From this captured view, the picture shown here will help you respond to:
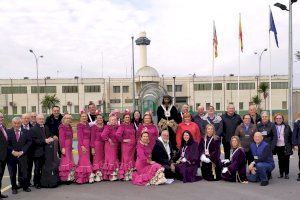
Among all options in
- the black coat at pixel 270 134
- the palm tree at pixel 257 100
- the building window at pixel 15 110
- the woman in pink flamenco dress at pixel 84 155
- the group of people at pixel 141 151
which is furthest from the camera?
the building window at pixel 15 110

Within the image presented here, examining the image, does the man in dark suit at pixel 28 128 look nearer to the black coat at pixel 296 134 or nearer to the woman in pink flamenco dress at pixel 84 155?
the woman in pink flamenco dress at pixel 84 155

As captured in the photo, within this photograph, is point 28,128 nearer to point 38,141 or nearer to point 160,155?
point 38,141

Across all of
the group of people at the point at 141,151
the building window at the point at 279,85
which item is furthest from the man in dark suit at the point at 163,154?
the building window at the point at 279,85

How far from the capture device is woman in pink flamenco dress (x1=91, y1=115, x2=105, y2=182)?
10.2m

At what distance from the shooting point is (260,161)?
32.5 feet

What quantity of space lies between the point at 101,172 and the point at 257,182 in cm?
401

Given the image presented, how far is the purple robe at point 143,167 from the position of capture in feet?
31.9

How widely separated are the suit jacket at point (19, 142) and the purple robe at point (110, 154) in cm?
193

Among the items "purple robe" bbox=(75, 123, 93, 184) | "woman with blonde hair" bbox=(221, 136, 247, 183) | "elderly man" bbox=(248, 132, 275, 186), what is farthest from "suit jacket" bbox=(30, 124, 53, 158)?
"elderly man" bbox=(248, 132, 275, 186)

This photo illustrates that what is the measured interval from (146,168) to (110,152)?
1.08 meters

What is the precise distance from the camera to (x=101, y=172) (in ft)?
33.7

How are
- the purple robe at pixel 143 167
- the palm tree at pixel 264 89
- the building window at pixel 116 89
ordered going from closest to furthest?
the purple robe at pixel 143 167
the palm tree at pixel 264 89
the building window at pixel 116 89

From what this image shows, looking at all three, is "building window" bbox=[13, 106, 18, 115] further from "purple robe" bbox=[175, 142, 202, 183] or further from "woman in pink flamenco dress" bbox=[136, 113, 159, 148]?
"purple robe" bbox=[175, 142, 202, 183]

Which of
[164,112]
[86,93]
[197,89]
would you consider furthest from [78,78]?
[164,112]
